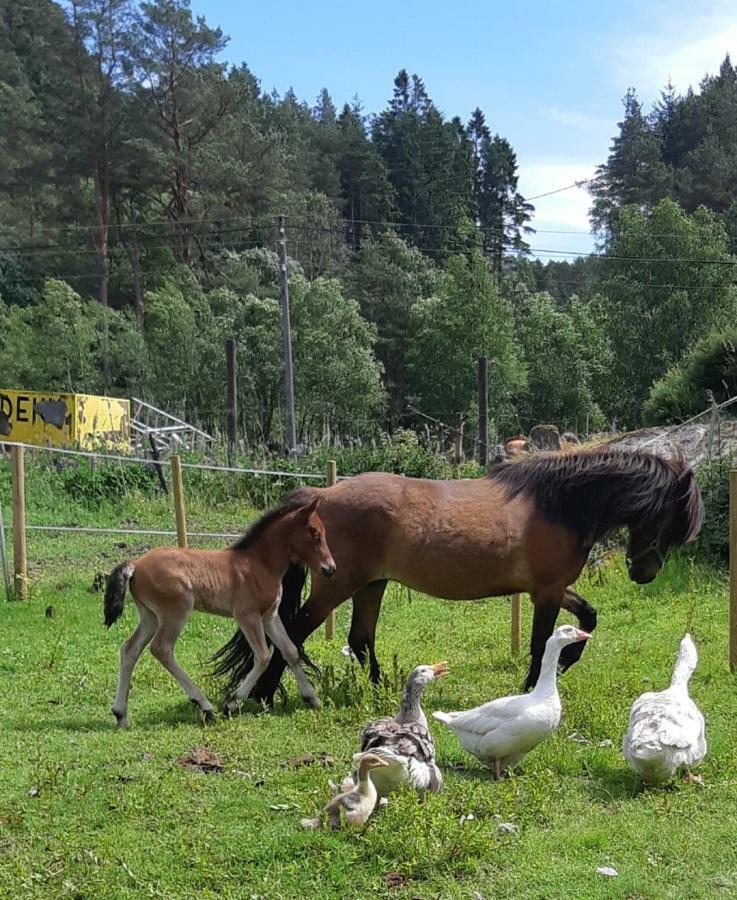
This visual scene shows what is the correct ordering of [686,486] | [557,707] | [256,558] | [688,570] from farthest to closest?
[688,570], [686,486], [256,558], [557,707]

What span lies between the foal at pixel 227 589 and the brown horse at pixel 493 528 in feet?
0.99

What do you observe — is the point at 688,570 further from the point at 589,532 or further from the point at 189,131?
the point at 189,131

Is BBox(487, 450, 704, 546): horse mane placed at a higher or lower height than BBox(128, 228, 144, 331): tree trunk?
lower

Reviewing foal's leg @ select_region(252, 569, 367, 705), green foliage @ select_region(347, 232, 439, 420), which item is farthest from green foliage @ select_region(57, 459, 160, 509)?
green foliage @ select_region(347, 232, 439, 420)

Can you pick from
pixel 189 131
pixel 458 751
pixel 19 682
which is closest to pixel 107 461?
pixel 19 682

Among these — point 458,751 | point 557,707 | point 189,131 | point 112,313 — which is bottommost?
point 458,751

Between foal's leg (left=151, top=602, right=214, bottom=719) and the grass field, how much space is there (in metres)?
0.15

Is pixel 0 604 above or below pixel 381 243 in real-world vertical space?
below

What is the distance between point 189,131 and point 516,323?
1803cm

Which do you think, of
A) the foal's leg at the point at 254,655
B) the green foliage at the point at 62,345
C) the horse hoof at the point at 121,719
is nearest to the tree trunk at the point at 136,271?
the green foliage at the point at 62,345

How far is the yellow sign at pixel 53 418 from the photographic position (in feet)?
75.5

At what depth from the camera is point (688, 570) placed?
988 centimetres

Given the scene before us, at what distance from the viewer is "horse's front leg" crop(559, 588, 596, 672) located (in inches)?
256

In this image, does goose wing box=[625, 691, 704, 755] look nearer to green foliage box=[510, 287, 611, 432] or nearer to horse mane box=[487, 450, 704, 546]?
horse mane box=[487, 450, 704, 546]
